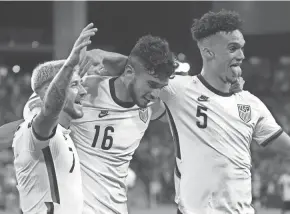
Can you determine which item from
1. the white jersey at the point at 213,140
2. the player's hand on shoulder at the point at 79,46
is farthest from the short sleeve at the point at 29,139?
the white jersey at the point at 213,140

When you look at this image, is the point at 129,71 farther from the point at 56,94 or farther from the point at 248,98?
the point at 56,94

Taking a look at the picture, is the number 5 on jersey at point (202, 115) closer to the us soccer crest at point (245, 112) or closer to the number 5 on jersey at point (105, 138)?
the us soccer crest at point (245, 112)

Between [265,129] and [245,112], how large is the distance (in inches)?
8.4

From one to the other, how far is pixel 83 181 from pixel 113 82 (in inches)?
30.2

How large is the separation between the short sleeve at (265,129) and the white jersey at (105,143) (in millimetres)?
875

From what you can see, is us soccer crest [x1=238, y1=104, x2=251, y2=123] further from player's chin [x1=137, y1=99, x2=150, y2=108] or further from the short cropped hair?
the short cropped hair

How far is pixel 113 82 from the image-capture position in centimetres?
555

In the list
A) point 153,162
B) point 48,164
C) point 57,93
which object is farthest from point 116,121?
point 153,162

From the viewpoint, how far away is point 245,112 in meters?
5.40

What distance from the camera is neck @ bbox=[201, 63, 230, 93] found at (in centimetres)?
543

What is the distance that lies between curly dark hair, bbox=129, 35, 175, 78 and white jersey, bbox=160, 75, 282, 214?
0.85ft

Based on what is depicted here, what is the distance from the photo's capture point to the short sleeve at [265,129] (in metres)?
5.47

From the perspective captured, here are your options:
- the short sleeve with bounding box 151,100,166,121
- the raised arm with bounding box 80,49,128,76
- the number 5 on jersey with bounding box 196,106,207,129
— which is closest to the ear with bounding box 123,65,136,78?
the raised arm with bounding box 80,49,128,76

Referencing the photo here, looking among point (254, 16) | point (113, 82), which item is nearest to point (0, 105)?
point (254, 16)
